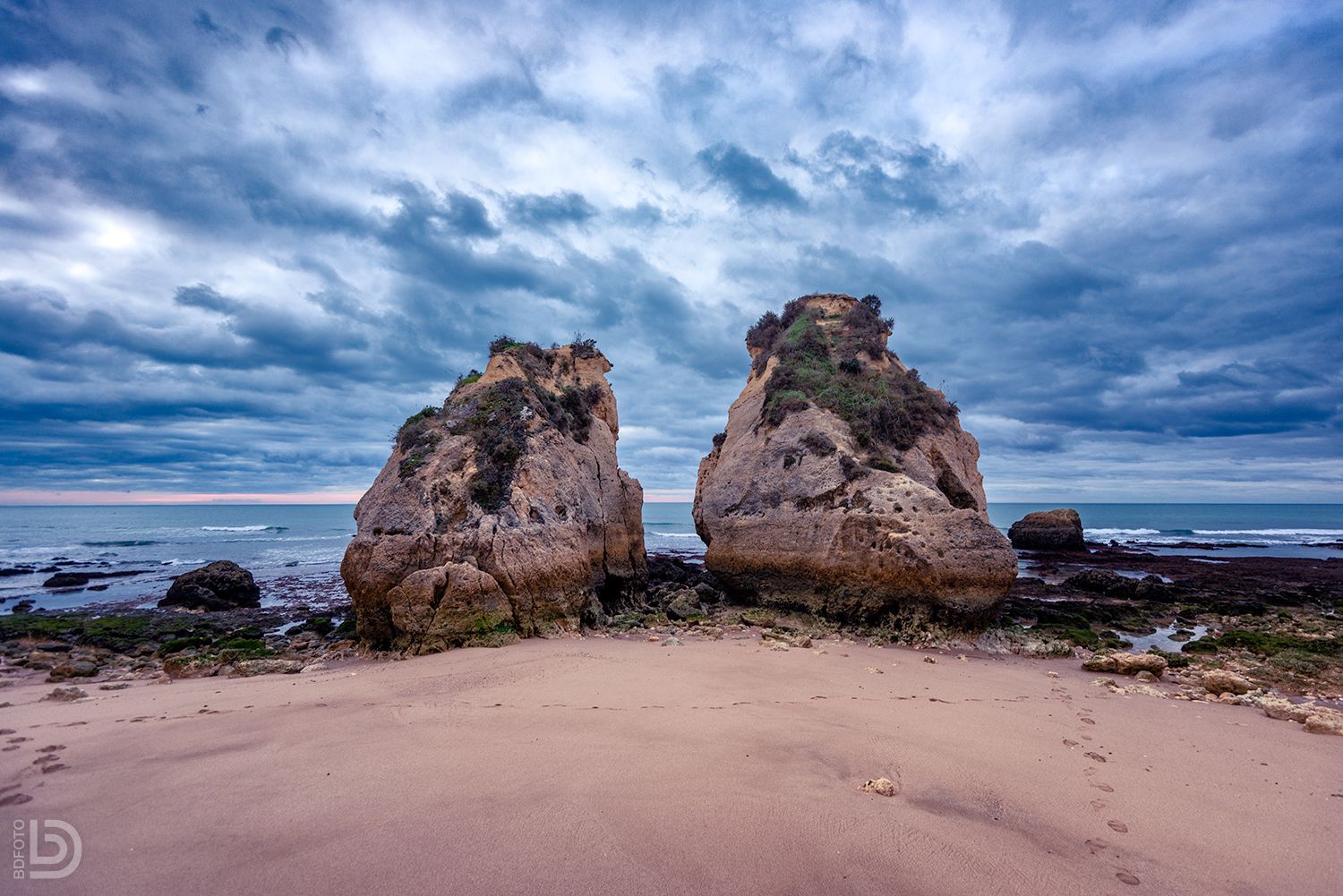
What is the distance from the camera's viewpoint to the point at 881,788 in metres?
4.16

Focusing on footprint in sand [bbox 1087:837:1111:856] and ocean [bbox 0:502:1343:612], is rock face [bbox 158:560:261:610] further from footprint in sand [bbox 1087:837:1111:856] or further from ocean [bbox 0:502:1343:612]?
footprint in sand [bbox 1087:837:1111:856]

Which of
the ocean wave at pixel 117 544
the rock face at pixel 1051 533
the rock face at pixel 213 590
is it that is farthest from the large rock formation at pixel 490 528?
the ocean wave at pixel 117 544

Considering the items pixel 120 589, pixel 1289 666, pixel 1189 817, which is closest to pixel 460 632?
pixel 1189 817

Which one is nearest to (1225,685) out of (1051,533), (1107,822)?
(1107,822)

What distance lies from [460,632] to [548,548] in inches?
93.9

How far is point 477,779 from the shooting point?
13.5 feet

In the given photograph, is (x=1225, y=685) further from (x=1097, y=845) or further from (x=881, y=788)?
(x=881, y=788)

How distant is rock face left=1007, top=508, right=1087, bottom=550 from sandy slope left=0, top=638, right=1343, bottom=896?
3755 centimetres

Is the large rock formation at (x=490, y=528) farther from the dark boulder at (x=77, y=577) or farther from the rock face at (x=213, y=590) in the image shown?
the dark boulder at (x=77, y=577)

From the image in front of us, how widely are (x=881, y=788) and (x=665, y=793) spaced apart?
1553 millimetres

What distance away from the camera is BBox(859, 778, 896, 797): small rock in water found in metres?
4.15

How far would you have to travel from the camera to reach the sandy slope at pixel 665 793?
10.3 ft

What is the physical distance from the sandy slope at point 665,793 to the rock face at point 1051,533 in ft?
123

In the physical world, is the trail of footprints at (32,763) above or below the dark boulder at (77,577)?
above
